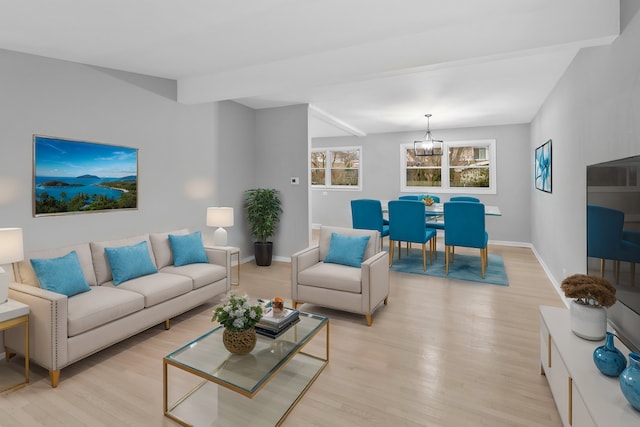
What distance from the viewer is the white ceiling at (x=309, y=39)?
2418 millimetres

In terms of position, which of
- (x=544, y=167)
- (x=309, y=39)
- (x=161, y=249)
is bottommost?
(x=161, y=249)

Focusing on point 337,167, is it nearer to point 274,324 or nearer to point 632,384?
point 274,324

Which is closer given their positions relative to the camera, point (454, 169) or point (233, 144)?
point (233, 144)

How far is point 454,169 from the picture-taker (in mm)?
7668

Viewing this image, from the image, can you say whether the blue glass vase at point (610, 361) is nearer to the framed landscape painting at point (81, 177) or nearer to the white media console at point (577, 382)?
the white media console at point (577, 382)

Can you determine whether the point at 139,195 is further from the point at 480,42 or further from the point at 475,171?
the point at 475,171

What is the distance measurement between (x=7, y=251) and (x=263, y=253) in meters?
3.29

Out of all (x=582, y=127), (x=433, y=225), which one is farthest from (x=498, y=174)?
(x=582, y=127)

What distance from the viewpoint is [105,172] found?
137 inches

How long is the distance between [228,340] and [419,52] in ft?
9.07

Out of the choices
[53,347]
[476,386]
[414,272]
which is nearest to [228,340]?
[53,347]

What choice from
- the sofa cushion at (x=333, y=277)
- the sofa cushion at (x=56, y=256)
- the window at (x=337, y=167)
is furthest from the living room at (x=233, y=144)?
the window at (x=337, y=167)

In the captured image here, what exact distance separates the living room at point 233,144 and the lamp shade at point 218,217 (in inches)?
12.3

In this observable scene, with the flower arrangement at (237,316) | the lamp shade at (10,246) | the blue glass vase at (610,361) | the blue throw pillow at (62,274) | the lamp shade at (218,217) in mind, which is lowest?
the blue glass vase at (610,361)
